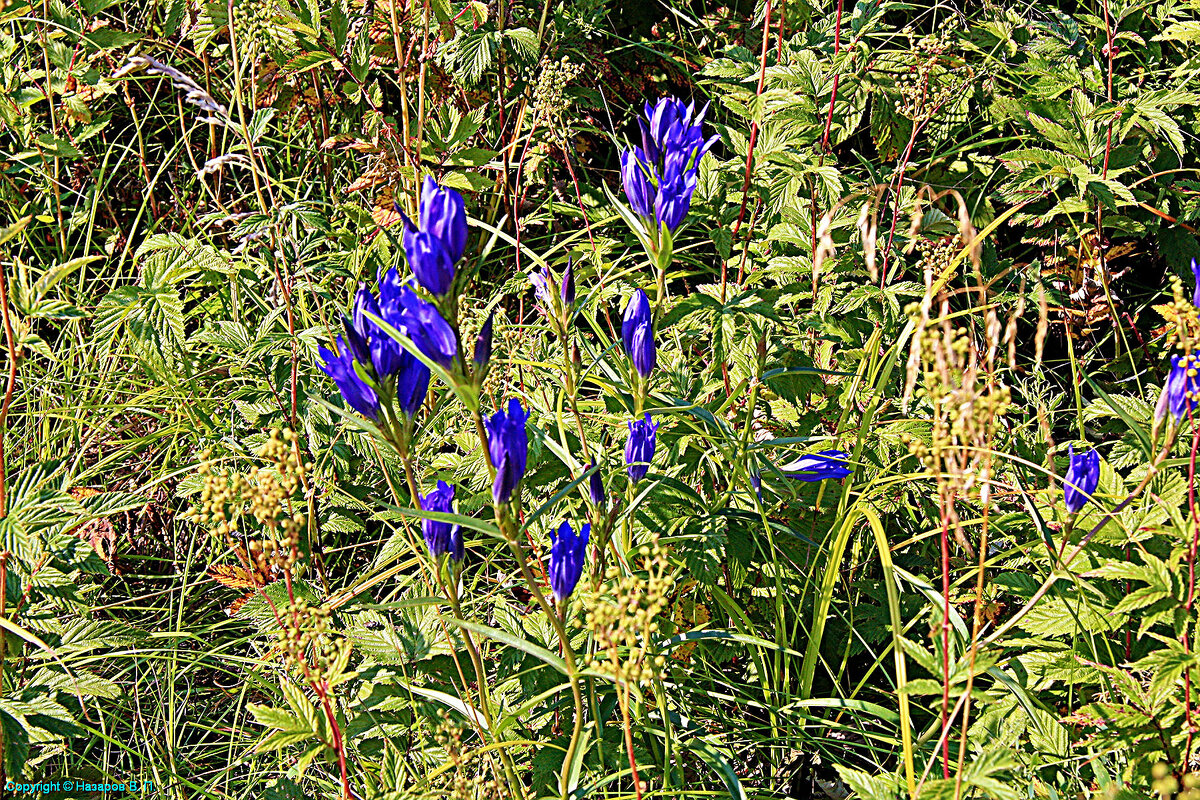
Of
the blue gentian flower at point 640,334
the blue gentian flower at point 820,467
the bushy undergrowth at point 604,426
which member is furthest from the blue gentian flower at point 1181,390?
the blue gentian flower at point 640,334

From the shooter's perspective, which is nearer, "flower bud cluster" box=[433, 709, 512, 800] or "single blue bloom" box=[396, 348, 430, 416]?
"single blue bloom" box=[396, 348, 430, 416]

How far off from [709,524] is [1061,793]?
0.71 m

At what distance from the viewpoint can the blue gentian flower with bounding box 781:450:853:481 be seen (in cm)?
173

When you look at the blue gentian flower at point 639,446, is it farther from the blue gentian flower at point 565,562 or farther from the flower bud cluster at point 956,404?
the flower bud cluster at point 956,404

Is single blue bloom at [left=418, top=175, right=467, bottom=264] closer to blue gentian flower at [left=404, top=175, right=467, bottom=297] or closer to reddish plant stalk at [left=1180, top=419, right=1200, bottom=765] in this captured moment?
blue gentian flower at [left=404, top=175, right=467, bottom=297]

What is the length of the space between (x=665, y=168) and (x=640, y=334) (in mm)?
337

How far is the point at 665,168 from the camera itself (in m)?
1.75

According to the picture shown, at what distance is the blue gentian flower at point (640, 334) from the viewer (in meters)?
1.62

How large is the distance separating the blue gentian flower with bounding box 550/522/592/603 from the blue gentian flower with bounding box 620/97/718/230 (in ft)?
1.91

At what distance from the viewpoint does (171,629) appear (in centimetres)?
216

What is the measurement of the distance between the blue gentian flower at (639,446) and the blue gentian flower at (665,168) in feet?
1.11

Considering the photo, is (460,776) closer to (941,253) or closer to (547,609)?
(547,609)

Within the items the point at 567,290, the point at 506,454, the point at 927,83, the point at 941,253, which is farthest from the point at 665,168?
the point at 927,83

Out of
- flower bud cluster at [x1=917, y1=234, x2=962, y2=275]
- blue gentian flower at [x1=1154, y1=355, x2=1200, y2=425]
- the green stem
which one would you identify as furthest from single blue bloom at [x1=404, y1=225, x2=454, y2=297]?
flower bud cluster at [x1=917, y1=234, x2=962, y2=275]
